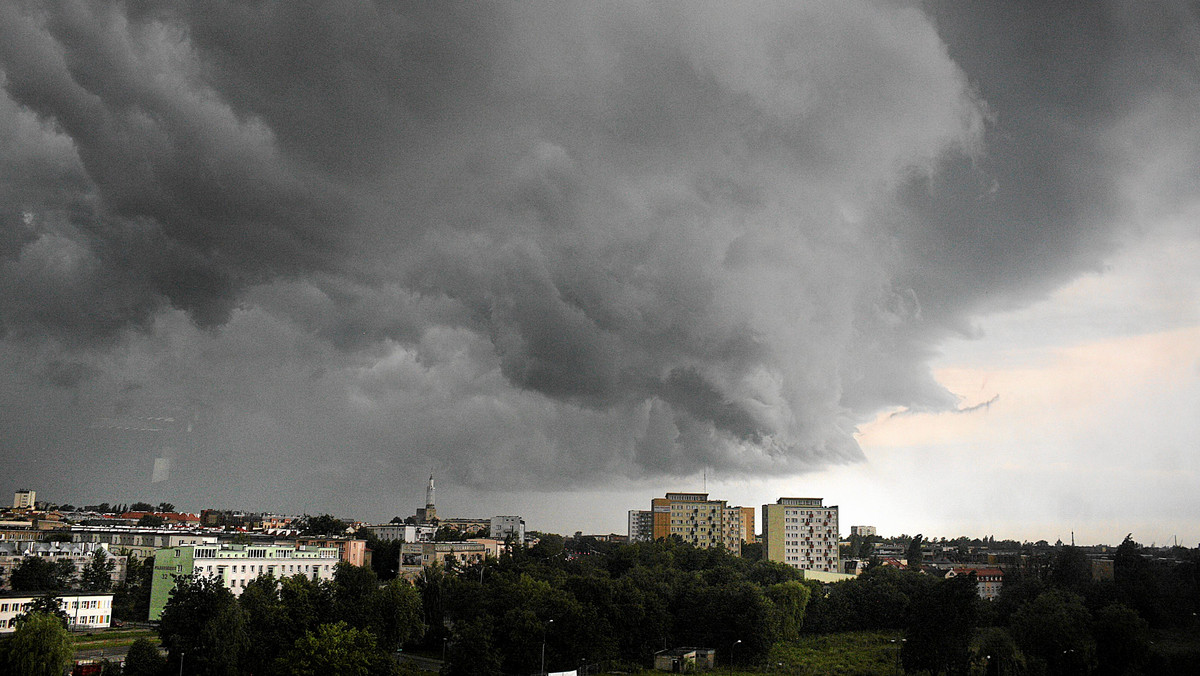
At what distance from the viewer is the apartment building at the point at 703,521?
136 meters

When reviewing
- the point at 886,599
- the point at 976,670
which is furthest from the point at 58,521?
the point at 976,670

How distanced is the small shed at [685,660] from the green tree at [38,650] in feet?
124

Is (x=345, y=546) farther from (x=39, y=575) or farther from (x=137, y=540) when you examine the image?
(x=39, y=575)

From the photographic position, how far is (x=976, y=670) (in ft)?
172

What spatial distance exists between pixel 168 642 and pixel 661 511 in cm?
11165

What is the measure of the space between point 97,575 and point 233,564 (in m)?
11.2

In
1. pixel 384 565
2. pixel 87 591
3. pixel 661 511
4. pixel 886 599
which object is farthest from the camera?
pixel 661 511

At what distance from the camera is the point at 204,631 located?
43656mm

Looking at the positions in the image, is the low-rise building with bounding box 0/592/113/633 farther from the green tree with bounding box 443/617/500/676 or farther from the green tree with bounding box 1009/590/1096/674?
the green tree with bounding box 1009/590/1096/674

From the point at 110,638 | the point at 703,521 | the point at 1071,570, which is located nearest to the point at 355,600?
the point at 110,638

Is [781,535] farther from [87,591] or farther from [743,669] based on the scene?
[87,591]

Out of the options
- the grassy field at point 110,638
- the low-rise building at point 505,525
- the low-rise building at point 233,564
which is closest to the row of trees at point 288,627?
the grassy field at point 110,638

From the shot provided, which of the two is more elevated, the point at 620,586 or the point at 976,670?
the point at 620,586

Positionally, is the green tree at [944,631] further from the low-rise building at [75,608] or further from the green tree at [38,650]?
the low-rise building at [75,608]
